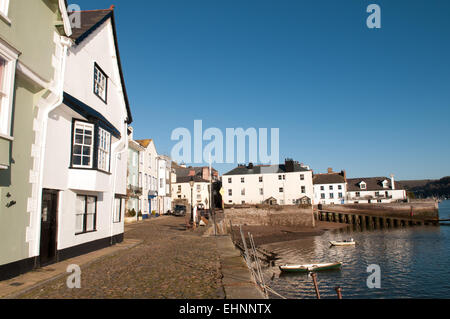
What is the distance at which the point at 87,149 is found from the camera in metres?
13.0

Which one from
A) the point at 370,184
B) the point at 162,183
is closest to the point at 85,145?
the point at 162,183

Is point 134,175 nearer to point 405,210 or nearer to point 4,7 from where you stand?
point 4,7

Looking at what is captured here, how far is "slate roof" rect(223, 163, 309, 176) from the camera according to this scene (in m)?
72.8

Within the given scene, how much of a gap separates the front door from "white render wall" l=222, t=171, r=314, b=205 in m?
64.0

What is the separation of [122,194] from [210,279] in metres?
10.7

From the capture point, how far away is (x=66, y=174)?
39.2ft

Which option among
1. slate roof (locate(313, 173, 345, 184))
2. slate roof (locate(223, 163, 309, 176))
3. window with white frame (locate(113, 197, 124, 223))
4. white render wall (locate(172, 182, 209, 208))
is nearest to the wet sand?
window with white frame (locate(113, 197, 124, 223))

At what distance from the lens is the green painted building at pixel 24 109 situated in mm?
8125

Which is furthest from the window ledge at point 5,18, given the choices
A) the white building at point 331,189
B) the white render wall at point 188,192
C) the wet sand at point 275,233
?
the white building at point 331,189

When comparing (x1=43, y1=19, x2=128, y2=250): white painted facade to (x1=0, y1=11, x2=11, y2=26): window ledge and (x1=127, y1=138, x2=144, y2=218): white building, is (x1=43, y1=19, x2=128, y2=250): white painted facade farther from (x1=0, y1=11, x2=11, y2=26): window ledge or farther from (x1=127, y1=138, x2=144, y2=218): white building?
(x1=127, y1=138, x2=144, y2=218): white building

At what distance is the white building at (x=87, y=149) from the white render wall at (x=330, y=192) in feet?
236

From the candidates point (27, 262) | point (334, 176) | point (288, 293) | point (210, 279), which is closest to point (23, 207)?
point (27, 262)
